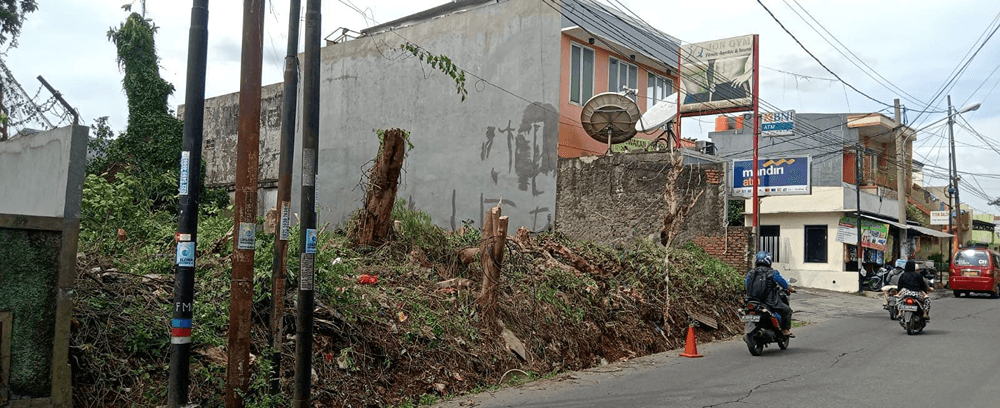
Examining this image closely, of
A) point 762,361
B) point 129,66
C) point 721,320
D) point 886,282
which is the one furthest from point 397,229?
point 886,282

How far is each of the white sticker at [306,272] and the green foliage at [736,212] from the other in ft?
76.8

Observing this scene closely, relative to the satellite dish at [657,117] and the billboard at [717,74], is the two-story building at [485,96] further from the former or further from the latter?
the satellite dish at [657,117]

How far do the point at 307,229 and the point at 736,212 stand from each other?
2553 cm

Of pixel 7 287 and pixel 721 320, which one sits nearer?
pixel 7 287

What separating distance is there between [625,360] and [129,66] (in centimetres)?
2161

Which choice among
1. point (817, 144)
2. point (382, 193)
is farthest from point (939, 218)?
point (382, 193)

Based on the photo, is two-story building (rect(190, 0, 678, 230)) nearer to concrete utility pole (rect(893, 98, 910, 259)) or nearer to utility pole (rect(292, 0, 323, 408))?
utility pole (rect(292, 0, 323, 408))

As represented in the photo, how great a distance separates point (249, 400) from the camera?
733 centimetres

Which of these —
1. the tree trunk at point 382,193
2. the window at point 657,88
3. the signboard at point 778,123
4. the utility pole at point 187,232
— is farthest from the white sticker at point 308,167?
the signboard at point 778,123

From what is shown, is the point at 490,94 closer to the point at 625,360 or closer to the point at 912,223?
the point at 625,360

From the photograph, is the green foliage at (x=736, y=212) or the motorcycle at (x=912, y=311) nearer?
the motorcycle at (x=912, y=311)

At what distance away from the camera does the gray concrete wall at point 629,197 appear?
1986 centimetres

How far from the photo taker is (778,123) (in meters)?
34.0

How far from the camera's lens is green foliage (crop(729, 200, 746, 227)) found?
95.1 feet
